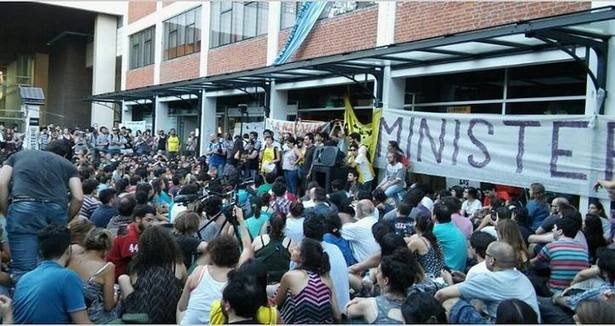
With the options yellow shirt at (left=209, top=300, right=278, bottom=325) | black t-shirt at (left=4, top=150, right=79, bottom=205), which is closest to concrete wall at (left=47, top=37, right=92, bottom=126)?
black t-shirt at (left=4, top=150, right=79, bottom=205)

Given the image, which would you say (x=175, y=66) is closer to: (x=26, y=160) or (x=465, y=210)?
(x=465, y=210)

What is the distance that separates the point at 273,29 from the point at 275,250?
1307cm

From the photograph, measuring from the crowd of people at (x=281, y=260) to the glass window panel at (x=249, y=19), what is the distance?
38.0ft

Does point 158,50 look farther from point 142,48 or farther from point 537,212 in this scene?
point 537,212

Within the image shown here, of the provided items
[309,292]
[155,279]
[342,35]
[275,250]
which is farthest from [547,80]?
[155,279]

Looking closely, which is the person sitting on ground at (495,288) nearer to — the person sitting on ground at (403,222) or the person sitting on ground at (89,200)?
the person sitting on ground at (403,222)

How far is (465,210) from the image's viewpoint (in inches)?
356

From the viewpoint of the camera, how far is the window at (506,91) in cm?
1042

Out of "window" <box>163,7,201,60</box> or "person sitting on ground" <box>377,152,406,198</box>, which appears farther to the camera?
"window" <box>163,7,201,60</box>

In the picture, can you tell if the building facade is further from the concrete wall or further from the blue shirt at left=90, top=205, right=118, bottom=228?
the concrete wall

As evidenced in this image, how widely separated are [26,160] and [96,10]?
3068 centimetres

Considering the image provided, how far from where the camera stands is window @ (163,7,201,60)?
902 inches

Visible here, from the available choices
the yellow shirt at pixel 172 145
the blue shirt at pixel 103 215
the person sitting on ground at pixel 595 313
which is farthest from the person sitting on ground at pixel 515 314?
the yellow shirt at pixel 172 145

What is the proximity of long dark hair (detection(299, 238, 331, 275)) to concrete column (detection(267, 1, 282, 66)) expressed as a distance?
1367 centimetres
